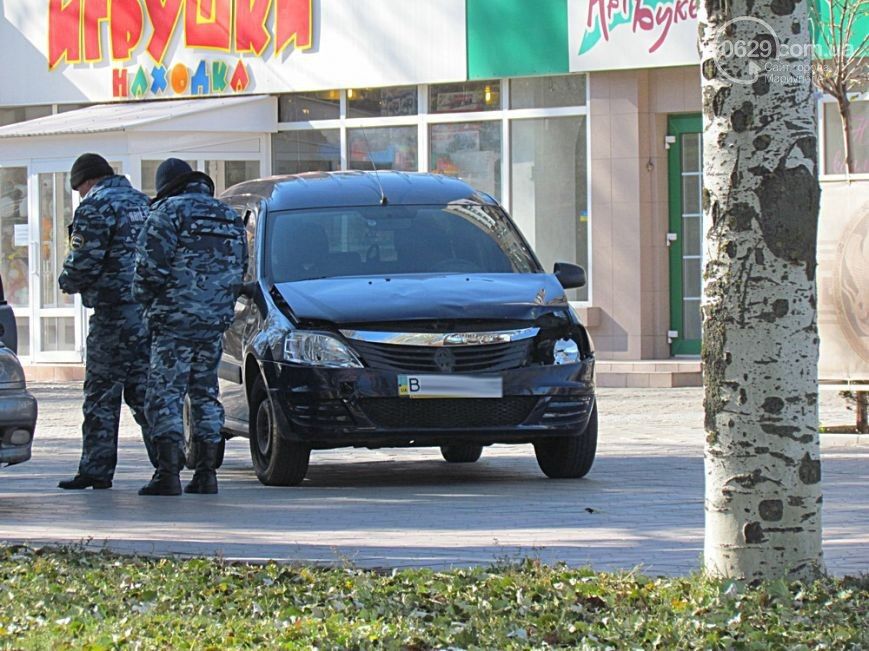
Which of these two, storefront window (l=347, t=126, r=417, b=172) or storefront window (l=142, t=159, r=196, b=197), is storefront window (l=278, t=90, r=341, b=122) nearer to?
storefront window (l=347, t=126, r=417, b=172)

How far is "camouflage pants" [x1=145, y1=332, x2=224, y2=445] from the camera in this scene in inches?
413

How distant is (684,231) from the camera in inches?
838

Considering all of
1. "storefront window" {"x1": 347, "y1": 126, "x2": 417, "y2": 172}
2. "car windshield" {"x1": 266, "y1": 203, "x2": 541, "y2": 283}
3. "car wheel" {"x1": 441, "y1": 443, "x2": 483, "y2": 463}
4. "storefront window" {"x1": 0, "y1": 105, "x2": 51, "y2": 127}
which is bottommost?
"car wheel" {"x1": 441, "y1": 443, "x2": 483, "y2": 463}

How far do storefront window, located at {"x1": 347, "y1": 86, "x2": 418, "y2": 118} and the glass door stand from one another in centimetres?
375

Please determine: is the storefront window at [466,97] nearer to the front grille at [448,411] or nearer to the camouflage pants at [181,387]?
the front grille at [448,411]

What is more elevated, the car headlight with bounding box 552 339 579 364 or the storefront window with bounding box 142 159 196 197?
the storefront window with bounding box 142 159 196 197

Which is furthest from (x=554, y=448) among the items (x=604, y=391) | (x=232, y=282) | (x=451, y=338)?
(x=604, y=391)

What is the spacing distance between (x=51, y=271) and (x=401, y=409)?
14.7 m

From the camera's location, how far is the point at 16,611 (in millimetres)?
6523

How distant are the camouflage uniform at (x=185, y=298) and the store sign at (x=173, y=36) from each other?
43.4ft

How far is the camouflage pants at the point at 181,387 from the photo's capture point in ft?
Result: 34.4

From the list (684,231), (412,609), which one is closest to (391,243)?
(412,609)

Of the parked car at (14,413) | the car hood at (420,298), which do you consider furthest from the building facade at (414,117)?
the parked car at (14,413)

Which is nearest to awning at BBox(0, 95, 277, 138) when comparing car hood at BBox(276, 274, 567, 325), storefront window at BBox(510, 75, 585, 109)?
storefront window at BBox(510, 75, 585, 109)
